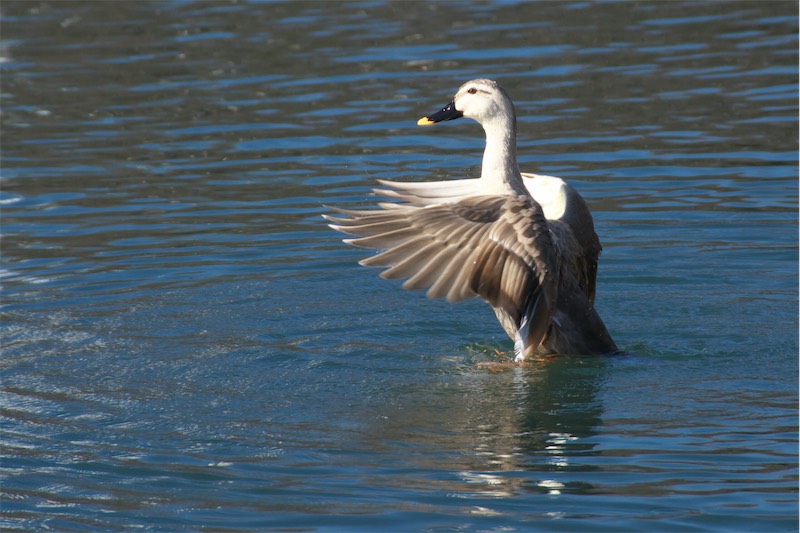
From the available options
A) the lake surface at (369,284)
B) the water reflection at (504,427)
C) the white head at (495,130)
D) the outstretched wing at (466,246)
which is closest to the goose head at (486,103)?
the white head at (495,130)

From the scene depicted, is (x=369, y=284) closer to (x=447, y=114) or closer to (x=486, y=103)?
(x=447, y=114)

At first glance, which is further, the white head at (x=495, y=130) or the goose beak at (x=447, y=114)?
the goose beak at (x=447, y=114)

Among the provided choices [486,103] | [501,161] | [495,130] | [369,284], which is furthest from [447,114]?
[369,284]

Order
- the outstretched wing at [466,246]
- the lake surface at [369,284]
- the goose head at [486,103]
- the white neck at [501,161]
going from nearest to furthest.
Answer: the lake surface at [369,284] < the outstretched wing at [466,246] < the white neck at [501,161] < the goose head at [486,103]

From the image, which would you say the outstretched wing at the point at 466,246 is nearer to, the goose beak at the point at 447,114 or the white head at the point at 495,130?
the white head at the point at 495,130

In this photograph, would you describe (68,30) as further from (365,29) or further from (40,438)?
(40,438)

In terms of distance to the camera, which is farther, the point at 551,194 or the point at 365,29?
the point at 365,29

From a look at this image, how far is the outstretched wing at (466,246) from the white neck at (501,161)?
0.51m

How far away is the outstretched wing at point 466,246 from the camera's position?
776 centimetres

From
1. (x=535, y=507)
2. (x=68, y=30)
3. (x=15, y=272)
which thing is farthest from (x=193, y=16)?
(x=535, y=507)

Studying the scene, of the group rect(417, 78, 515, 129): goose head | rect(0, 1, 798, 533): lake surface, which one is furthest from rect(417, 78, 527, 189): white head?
rect(0, 1, 798, 533): lake surface

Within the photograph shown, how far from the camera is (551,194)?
921cm

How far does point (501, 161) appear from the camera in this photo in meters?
8.59

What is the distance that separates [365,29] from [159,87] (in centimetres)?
356
